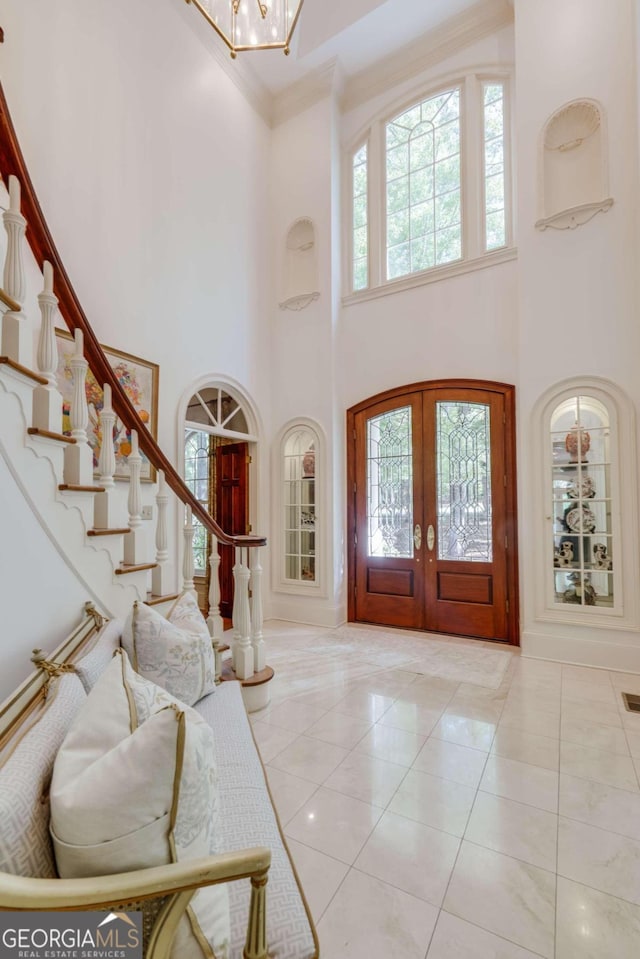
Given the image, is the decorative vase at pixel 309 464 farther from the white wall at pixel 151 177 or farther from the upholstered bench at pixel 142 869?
the upholstered bench at pixel 142 869

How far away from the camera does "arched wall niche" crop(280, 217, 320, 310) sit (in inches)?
210

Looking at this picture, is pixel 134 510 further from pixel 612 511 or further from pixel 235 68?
pixel 235 68

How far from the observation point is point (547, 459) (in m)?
3.84

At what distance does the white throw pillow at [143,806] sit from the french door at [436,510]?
3770 mm

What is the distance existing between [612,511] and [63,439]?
3.94 meters

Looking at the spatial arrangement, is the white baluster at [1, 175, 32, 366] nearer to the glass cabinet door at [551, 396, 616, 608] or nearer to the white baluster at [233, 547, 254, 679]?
the white baluster at [233, 547, 254, 679]

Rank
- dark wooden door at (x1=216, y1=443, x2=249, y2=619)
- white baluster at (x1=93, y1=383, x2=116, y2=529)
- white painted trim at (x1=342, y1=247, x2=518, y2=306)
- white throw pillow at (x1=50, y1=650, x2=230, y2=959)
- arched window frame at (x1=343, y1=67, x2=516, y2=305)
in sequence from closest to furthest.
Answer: white throw pillow at (x1=50, y1=650, x2=230, y2=959) < white baluster at (x1=93, y1=383, x2=116, y2=529) < white painted trim at (x1=342, y1=247, x2=518, y2=306) < arched window frame at (x1=343, y1=67, x2=516, y2=305) < dark wooden door at (x1=216, y1=443, x2=249, y2=619)

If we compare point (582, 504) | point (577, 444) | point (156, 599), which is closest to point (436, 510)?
point (582, 504)

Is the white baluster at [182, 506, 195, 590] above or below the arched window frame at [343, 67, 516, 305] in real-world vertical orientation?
below

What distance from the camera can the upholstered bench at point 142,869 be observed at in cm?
74

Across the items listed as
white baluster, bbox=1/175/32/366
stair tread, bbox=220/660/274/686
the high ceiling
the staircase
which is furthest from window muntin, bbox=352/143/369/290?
stair tread, bbox=220/660/274/686

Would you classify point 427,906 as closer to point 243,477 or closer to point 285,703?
point 285,703

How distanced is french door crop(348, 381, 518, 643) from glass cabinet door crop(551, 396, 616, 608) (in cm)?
43

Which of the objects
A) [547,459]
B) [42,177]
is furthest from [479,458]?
[42,177]
